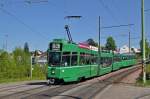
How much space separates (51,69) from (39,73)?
25.9 meters

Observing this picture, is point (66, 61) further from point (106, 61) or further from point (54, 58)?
point (106, 61)

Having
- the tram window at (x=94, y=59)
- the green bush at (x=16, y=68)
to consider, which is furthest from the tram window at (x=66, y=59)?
Answer: the green bush at (x=16, y=68)

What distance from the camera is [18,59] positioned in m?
52.1

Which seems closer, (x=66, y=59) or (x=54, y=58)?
(x=54, y=58)

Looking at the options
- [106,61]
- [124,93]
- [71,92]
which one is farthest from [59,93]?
[106,61]

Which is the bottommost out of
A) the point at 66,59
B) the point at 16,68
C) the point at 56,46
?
the point at 16,68

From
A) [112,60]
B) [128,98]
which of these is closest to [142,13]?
[128,98]

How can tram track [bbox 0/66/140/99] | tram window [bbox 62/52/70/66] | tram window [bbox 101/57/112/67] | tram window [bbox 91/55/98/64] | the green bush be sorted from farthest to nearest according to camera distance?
the green bush → tram window [bbox 101/57/112/67] → tram window [bbox 91/55/98/64] → tram window [bbox 62/52/70/66] → tram track [bbox 0/66/140/99]

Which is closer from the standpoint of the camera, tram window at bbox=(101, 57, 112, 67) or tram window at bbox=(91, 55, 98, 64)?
tram window at bbox=(91, 55, 98, 64)

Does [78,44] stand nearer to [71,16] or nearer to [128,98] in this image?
[71,16]

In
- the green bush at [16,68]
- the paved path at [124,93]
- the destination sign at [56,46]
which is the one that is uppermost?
the destination sign at [56,46]

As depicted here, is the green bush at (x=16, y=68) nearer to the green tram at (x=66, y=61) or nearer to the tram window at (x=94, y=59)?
the tram window at (x=94, y=59)

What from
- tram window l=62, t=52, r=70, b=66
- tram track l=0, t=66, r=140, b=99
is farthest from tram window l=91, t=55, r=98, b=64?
tram track l=0, t=66, r=140, b=99

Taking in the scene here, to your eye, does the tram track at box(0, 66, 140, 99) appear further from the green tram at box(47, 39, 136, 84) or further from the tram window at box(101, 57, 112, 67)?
the tram window at box(101, 57, 112, 67)
